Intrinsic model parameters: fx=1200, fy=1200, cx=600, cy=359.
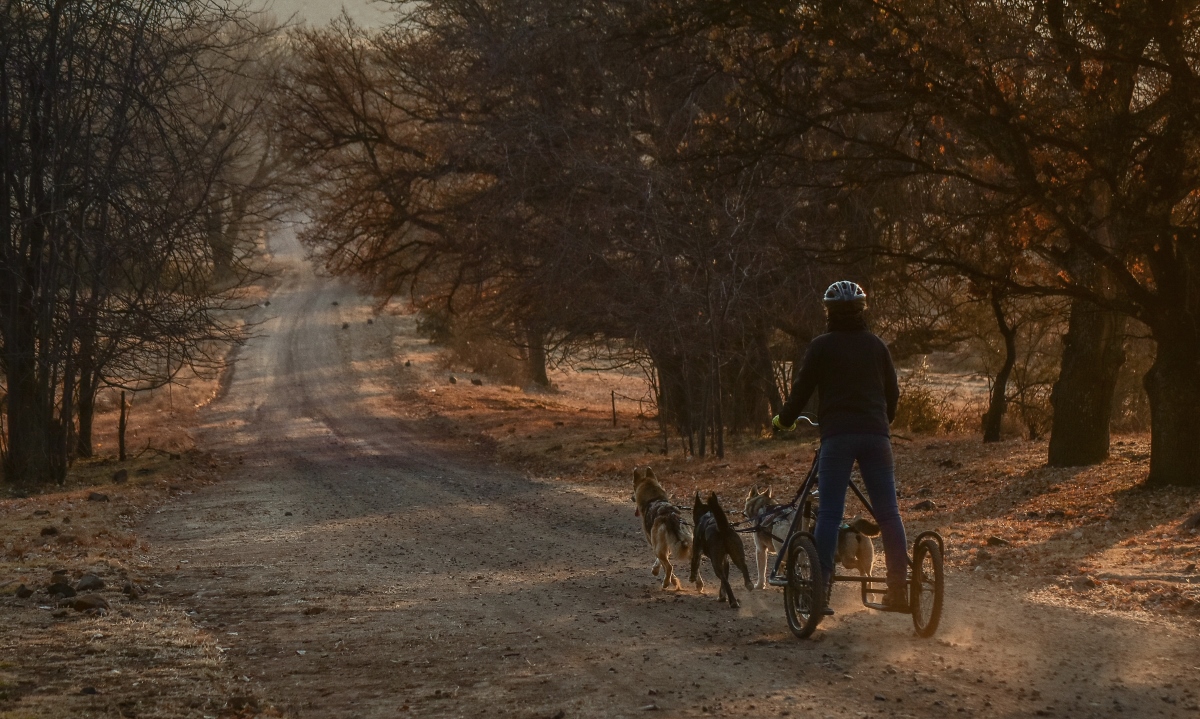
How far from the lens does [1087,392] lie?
18.5 metres

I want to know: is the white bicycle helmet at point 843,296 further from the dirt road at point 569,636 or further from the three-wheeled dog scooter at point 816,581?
the dirt road at point 569,636

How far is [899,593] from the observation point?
26.1 ft

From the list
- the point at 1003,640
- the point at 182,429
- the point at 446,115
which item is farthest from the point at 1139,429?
the point at 182,429

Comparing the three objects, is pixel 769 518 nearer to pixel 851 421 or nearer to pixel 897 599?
pixel 897 599

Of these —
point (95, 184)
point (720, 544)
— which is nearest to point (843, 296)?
point (720, 544)

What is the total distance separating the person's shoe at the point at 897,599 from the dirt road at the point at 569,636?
0.27 metres

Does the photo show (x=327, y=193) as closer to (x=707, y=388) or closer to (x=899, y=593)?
(x=707, y=388)

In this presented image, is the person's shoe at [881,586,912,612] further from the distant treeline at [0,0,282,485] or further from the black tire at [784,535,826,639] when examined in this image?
the distant treeline at [0,0,282,485]

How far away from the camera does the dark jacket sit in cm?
796

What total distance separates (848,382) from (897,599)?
1.48 m

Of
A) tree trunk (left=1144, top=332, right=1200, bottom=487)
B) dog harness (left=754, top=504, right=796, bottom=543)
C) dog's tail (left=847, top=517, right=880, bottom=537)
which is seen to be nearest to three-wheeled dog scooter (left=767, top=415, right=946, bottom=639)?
dog's tail (left=847, top=517, right=880, bottom=537)

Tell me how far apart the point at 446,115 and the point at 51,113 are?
39.9ft

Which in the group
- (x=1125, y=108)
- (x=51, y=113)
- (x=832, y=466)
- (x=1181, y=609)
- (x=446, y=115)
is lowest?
(x=1181, y=609)

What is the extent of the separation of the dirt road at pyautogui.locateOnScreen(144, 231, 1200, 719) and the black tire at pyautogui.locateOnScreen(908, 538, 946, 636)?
0.55ft
